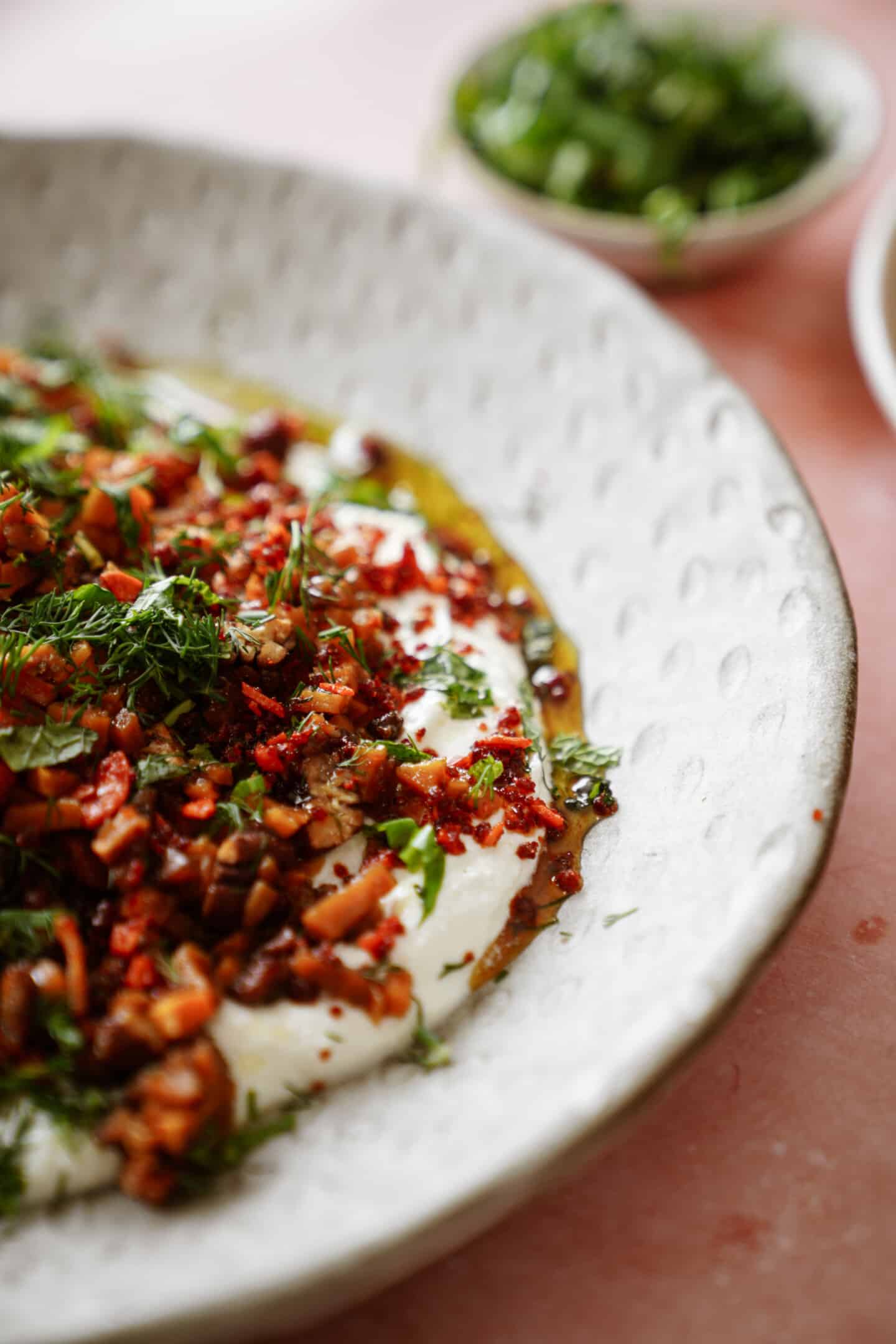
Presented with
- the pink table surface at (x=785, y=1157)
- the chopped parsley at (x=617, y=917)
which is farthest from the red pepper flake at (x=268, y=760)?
the pink table surface at (x=785, y=1157)

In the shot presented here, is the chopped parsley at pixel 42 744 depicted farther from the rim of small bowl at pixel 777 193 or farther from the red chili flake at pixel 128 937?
the rim of small bowl at pixel 777 193

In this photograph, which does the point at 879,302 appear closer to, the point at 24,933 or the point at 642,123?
the point at 642,123

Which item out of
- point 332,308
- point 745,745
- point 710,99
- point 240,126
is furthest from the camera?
point 240,126

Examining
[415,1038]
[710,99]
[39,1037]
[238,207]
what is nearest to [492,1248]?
[415,1038]

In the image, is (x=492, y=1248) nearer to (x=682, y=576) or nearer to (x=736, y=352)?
(x=682, y=576)

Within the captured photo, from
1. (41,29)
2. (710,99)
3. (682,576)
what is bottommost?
(41,29)

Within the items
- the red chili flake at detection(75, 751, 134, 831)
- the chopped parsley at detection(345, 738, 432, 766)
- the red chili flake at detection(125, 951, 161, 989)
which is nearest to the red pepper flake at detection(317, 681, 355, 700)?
the chopped parsley at detection(345, 738, 432, 766)

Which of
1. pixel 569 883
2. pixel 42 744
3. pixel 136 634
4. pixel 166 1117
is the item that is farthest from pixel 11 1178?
pixel 569 883

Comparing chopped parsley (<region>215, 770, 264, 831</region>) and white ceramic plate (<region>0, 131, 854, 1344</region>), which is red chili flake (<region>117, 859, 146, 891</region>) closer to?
chopped parsley (<region>215, 770, 264, 831</region>)
